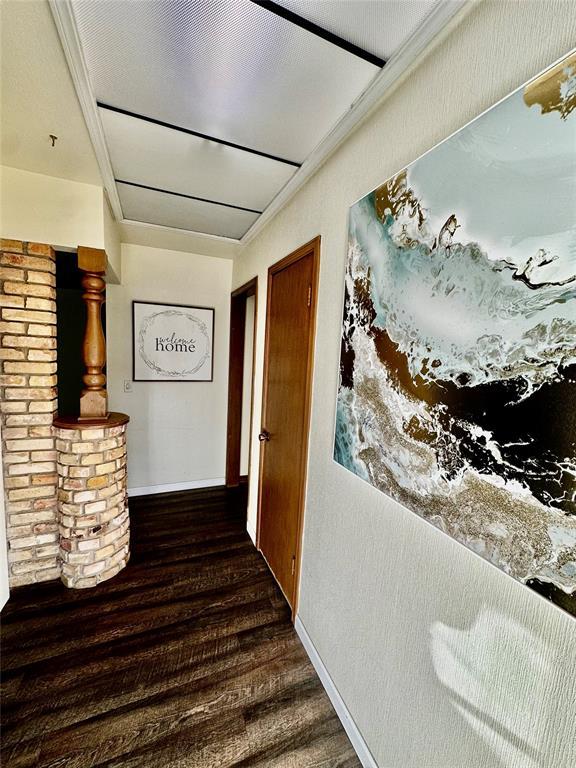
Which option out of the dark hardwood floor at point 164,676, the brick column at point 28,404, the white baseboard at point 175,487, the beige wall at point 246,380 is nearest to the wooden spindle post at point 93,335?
the brick column at point 28,404

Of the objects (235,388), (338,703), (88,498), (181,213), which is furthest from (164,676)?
(181,213)

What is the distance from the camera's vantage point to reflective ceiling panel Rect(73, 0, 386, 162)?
0.92m

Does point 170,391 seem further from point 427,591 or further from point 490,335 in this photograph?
point 490,335

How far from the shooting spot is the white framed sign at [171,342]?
9.75 ft

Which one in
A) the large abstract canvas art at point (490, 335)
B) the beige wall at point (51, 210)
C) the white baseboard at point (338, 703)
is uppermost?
the beige wall at point (51, 210)

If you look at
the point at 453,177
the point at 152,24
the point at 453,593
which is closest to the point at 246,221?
the point at 152,24

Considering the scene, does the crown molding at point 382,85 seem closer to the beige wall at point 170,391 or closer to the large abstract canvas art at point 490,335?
the large abstract canvas art at point 490,335

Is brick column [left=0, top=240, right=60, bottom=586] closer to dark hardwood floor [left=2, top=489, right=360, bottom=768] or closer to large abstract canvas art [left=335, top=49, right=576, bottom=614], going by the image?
dark hardwood floor [left=2, top=489, right=360, bottom=768]

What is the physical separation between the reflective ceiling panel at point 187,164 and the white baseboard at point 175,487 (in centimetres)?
264

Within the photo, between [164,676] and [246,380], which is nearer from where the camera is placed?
[164,676]

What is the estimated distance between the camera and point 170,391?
316 cm

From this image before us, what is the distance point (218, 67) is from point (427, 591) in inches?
71.0

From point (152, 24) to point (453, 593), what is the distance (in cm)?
184

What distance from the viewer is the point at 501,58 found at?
0.76 meters
